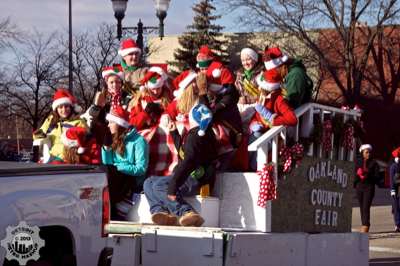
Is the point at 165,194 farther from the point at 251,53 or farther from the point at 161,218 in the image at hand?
the point at 251,53

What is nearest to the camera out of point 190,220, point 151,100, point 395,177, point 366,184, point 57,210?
point 57,210

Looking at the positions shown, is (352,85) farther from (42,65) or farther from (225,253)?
(225,253)

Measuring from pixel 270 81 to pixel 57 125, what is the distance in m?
2.32

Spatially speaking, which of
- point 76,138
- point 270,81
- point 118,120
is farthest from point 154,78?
point 270,81

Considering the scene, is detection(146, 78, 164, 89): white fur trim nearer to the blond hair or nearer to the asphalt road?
the blond hair

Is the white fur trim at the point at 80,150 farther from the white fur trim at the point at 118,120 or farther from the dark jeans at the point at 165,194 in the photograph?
the dark jeans at the point at 165,194

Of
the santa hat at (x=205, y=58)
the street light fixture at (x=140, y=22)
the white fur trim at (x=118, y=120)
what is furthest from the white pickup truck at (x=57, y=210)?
the street light fixture at (x=140, y=22)

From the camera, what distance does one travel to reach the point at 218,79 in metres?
9.21

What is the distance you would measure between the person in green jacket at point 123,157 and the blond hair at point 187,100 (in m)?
0.51

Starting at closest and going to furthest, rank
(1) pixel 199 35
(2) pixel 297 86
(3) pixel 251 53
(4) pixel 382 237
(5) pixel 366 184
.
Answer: (2) pixel 297 86 → (3) pixel 251 53 → (4) pixel 382 237 → (5) pixel 366 184 → (1) pixel 199 35

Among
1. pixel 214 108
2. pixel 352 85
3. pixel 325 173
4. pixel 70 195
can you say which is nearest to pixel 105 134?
pixel 214 108

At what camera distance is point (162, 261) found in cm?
785

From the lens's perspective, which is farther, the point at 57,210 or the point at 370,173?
the point at 370,173

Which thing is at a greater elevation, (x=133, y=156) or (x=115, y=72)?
Answer: (x=115, y=72)
